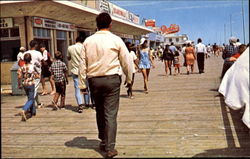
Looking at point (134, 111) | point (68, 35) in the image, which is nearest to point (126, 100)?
point (134, 111)

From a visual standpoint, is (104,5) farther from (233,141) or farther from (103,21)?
(233,141)

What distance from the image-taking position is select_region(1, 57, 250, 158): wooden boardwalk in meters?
5.16

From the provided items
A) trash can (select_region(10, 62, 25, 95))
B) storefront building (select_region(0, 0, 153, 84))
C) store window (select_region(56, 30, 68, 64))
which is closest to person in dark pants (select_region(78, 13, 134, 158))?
trash can (select_region(10, 62, 25, 95))

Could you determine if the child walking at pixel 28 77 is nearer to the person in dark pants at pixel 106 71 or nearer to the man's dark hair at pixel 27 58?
the man's dark hair at pixel 27 58

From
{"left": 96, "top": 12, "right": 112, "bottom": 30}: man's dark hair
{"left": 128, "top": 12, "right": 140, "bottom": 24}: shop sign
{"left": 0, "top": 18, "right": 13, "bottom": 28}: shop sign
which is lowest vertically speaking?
{"left": 96, "top": 12, "right": 112, "bottom": 30}: man's dark hair

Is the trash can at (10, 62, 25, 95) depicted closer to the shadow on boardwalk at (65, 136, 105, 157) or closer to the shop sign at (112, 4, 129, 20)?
the shadow on boardwalk at (65, 136, 105, 157)

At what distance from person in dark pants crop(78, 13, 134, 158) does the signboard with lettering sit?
1337 centimetres

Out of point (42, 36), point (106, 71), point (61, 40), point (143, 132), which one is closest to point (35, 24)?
point (42, 36)

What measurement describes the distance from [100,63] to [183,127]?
238 centimetres

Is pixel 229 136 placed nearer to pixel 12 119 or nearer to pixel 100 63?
pixel 100 63

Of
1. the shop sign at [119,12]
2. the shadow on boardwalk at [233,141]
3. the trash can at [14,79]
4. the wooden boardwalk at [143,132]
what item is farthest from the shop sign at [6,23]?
the shadow on boardwalk at [233,141]

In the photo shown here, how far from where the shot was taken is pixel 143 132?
6.30m

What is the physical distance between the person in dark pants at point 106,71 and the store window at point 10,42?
13.7m

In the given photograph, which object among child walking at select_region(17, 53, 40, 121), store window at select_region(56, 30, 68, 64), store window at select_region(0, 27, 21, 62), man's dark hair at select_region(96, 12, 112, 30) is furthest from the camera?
store window at select_region(56, 30, 68, 64)
